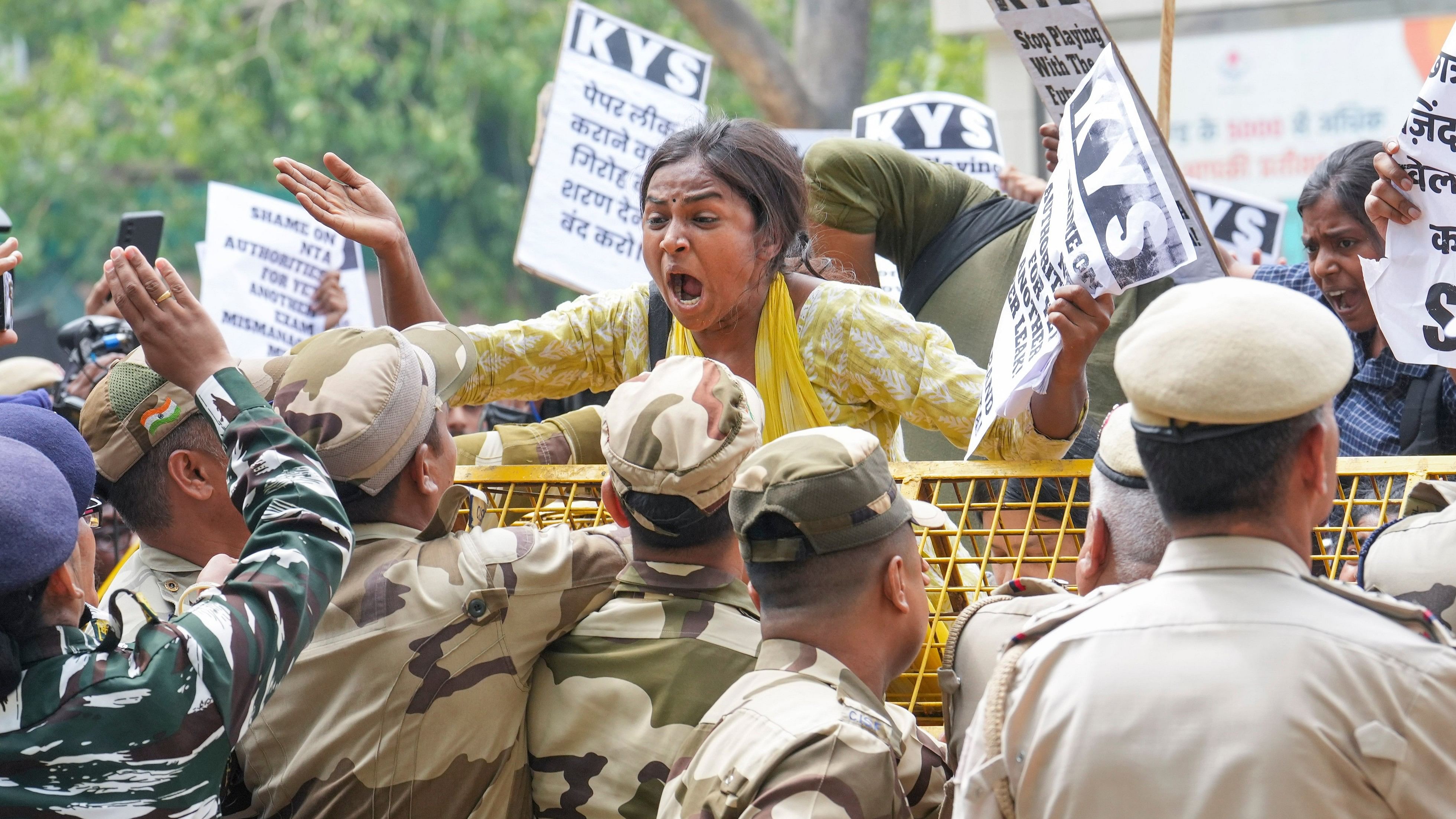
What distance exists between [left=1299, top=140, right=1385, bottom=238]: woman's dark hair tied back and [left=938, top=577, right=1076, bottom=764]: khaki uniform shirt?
90.9 inches

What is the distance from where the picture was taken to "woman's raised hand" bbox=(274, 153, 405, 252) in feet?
10.8

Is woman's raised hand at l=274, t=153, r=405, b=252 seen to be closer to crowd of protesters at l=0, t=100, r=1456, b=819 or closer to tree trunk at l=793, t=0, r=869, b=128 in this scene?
crowd of protesters at l=0, t=100, r=1456, b=819

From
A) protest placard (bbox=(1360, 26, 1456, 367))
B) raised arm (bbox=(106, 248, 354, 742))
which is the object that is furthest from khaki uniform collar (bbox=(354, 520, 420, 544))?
protest placard (bbox=(1360, 26, 1456, 367))

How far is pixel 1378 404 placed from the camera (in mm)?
3883

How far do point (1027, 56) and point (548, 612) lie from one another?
2.15 m

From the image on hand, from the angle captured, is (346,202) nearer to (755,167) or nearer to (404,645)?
(755,167)

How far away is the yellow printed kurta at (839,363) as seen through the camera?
9.95 ft

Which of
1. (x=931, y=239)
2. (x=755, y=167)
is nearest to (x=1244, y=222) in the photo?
(x=931, y=239)

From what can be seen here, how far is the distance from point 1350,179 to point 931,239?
1.17 m

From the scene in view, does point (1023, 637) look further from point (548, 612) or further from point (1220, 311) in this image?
point (548, 612)

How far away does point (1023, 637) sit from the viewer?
6.07ft

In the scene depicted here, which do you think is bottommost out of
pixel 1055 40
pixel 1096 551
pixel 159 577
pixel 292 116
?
pixel 292 116

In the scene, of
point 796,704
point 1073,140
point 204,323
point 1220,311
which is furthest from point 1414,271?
point 204,323

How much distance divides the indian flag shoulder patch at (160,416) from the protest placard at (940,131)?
12.0 ft
